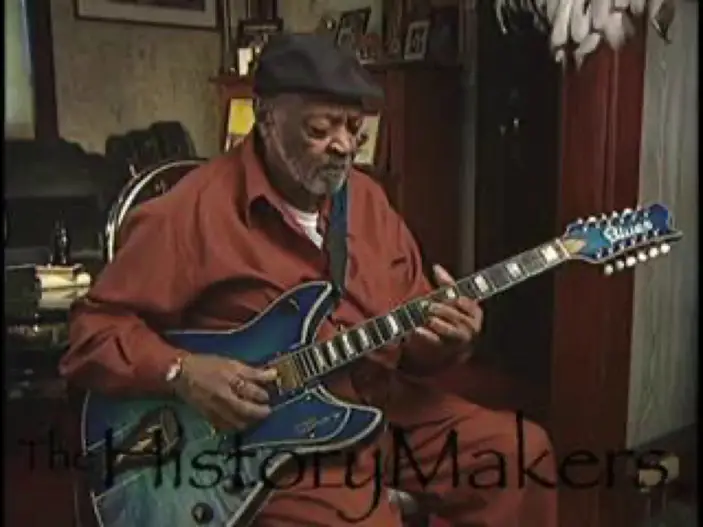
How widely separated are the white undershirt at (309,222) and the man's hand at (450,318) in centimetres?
15

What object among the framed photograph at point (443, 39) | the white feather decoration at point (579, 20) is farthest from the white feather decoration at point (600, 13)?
the framed photograph at point (443, 39)

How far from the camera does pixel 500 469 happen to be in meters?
1.13

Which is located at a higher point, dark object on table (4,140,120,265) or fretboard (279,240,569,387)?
dark object on table (4,140,120,265)

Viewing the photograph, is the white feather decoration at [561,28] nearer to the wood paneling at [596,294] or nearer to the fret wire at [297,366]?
the wood paneling at [596,294]

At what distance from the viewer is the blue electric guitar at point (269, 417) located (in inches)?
42.8

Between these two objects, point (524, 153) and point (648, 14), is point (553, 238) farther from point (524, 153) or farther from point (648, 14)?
point (648, 14)

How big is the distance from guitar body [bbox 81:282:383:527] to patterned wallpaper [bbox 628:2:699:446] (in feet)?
1.20

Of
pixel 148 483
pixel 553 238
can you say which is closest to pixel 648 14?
pixel 553 238

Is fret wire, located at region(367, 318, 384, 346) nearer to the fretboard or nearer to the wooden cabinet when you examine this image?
the fretboard

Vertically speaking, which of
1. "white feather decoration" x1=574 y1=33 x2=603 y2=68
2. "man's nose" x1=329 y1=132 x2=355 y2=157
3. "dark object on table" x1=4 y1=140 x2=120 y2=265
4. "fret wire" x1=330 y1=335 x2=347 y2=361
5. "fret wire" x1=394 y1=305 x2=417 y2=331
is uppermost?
"white feather decoration" x1=574 y1=33 x2=603 y2=68

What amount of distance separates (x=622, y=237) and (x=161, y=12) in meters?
0.65

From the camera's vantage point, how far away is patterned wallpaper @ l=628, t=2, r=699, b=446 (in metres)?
1.14

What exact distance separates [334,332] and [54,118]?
436 mm

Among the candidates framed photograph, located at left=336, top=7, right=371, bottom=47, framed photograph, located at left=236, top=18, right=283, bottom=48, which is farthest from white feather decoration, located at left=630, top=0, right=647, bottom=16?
framed photograph, located at left=236, top=18, right=283, bottom=48
